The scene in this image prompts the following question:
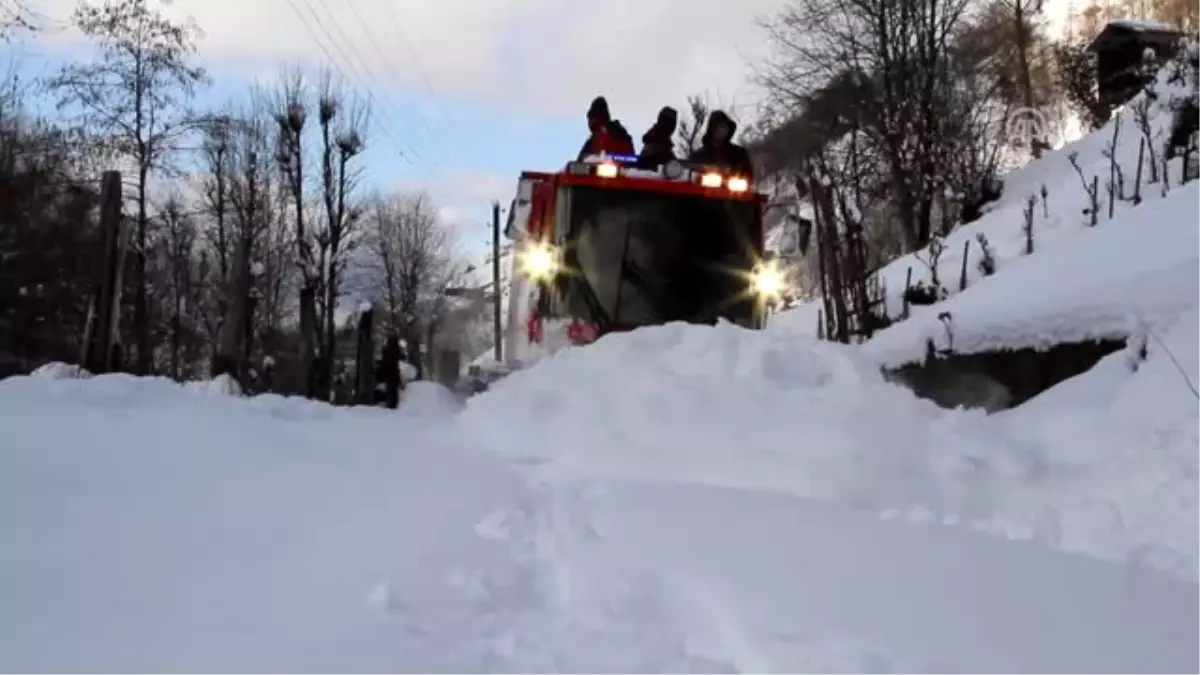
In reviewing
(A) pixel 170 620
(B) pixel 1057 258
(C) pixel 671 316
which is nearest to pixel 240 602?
(A) pixel 170 620

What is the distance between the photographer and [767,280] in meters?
8.36

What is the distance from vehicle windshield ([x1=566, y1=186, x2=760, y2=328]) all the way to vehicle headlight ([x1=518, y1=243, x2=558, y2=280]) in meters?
0.12

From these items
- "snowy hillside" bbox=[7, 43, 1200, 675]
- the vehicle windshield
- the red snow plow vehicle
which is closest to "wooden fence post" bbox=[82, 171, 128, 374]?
"snowy hillside" bbox=[7, 43, 1200, 675]

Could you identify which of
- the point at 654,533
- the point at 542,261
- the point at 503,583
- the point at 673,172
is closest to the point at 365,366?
the point at 542,261

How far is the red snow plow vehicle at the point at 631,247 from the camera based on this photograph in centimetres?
786

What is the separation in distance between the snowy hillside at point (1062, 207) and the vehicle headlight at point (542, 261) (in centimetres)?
276

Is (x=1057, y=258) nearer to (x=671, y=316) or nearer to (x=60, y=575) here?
(x=671, y=316)

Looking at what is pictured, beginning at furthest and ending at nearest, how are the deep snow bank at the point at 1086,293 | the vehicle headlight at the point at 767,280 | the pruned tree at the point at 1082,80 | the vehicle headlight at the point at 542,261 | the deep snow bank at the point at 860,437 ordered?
the pruned tree at the point at 1082,80 < the vehicle headlight at the point at 767,280 < the vehicle headlight at the point at 542,261 < the deep snow bank at the point at 1086,293 < the deep snow bank at the point at 860,437

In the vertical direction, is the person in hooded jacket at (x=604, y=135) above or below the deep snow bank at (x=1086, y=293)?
above

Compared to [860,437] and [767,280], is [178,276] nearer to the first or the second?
[767,280]

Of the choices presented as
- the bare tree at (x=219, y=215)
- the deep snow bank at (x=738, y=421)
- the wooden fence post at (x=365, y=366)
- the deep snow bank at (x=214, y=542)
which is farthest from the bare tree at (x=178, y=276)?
the deep snow bank at (x=214, y=542)

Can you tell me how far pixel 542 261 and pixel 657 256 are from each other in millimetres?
896

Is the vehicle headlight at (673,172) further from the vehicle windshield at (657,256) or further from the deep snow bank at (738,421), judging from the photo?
the deep snow bank at (738,421)

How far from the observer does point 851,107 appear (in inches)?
899
